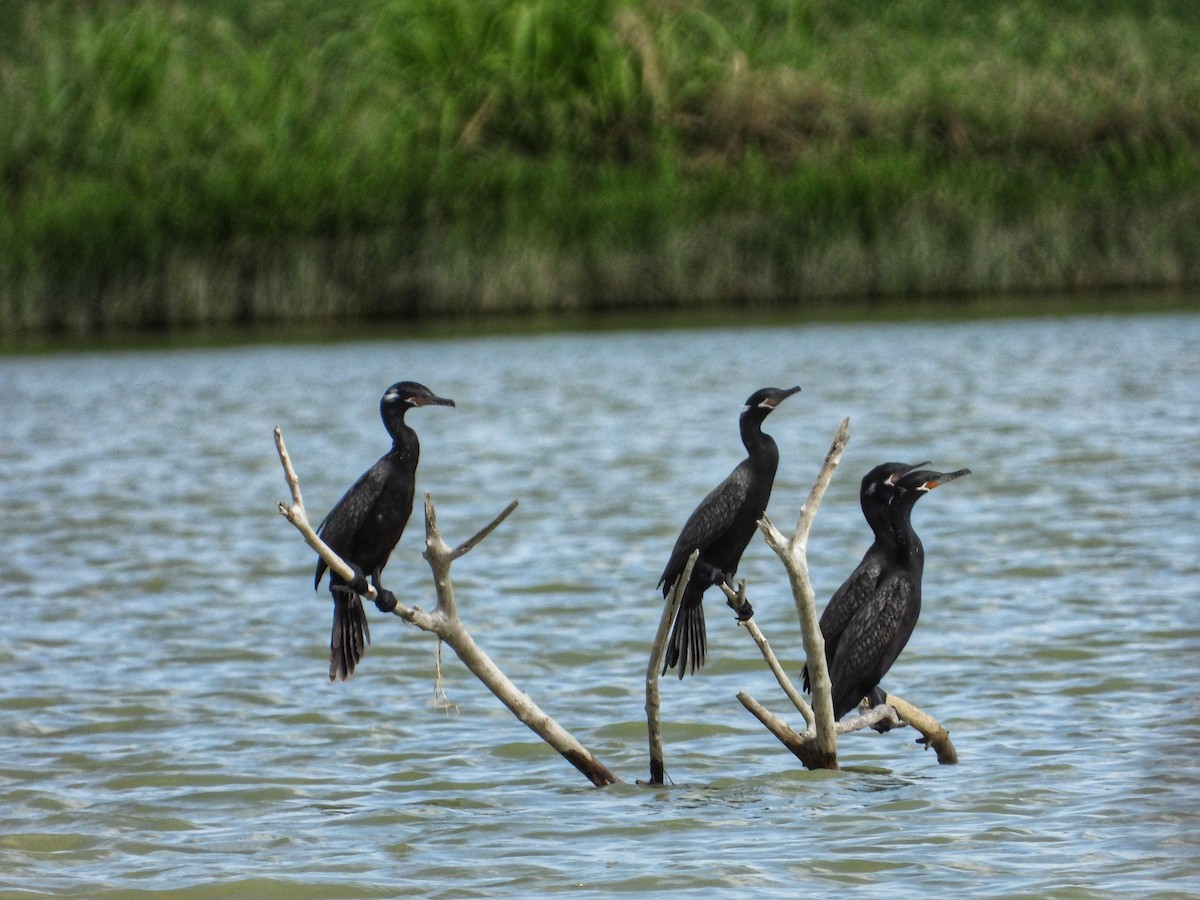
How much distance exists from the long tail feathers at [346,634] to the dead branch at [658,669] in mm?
748

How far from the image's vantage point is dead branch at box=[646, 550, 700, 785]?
16.1 feet

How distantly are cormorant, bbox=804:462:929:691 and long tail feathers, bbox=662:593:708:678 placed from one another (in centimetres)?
30

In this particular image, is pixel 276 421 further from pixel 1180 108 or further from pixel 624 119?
pixel 1180 108

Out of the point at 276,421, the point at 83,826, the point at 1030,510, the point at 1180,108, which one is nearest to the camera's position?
the point at 83,826

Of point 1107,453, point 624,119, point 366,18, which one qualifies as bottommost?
point 1107,453

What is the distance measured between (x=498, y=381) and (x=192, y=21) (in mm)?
30917

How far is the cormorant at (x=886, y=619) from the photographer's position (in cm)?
516

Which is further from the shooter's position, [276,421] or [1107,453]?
[276,421]

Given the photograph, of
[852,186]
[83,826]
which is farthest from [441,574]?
[852,186]

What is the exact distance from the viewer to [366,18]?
3516cm

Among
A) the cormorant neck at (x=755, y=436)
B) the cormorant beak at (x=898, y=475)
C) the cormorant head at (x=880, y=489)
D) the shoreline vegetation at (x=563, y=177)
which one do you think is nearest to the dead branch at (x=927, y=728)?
the cormorant head at (x=880, y=489)

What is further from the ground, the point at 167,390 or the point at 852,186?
the point at 852,186

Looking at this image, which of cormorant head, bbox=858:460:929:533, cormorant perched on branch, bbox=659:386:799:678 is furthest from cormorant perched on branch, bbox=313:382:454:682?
cormorant head, bbox=858:460:929:533

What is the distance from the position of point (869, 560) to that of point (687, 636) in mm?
542
